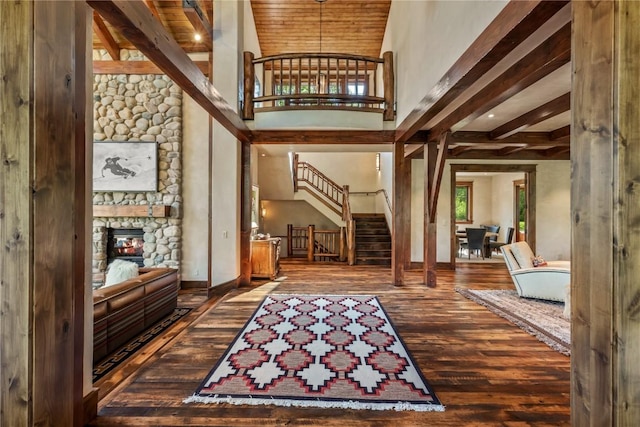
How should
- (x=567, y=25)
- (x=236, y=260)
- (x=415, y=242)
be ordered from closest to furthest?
(x=567, y=25) < (x=236, y=260) < (x=415, y=242)

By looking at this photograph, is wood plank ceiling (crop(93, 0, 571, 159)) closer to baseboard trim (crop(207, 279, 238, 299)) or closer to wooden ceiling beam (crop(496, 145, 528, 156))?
wooden ceiling beam (crop(496, 145, 528, 156))

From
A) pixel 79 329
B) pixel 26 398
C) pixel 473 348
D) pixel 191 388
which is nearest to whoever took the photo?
pixel 26 398

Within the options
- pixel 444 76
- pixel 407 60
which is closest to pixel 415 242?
pixel 407 60

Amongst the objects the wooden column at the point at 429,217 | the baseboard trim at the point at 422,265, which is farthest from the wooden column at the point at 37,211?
the baseboard trim at the point at 422,265

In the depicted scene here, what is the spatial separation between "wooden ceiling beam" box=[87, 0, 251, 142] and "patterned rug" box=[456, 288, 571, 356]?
171 inches

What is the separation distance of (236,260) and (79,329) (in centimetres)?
351

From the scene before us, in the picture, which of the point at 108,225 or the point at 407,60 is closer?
the point at 407,60

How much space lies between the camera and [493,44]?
6.89ft

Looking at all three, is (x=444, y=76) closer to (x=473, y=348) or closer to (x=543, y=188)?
(x=473, y=348)

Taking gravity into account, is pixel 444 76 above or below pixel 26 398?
above

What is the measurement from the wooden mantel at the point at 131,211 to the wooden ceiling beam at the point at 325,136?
2.09 meters

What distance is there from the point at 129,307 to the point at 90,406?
1234 mm

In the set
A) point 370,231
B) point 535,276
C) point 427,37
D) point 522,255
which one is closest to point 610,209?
point 427,37

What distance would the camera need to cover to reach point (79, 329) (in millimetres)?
1585
